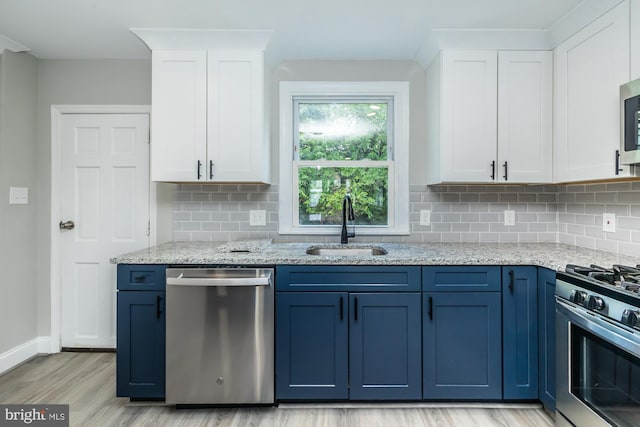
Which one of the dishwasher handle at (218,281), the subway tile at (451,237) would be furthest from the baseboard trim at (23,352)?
the subway tile at (451,237)

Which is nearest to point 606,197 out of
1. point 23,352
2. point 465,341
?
point 465,341

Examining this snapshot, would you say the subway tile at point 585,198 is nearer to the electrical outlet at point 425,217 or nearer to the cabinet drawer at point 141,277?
the electrical outlet at point 425,217

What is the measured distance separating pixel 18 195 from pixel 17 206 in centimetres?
8

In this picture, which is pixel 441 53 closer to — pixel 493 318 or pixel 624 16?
pixel 624 16

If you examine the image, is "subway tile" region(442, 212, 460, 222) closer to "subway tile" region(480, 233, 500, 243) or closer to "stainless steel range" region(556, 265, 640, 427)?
"subway tile" region(480, 233, 500, 243)

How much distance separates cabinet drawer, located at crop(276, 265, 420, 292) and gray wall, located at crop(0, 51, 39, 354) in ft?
7.10

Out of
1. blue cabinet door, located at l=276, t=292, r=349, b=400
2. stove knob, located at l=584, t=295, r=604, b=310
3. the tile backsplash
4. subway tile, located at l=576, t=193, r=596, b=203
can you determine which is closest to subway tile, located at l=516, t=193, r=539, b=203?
the tile backsplash

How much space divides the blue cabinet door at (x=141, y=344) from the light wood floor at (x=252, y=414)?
134mm

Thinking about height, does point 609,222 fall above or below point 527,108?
below

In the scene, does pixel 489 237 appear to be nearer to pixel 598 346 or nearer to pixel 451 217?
pixel 451 217

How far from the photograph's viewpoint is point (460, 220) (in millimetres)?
2836

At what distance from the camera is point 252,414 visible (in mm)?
2109

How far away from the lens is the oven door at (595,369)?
1.38 m

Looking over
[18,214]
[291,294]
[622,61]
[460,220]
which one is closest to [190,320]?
[291,294]
